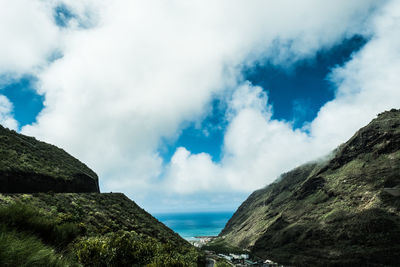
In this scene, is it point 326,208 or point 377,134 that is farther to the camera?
point 377,134

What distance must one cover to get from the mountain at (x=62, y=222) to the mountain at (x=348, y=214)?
81.8 meters

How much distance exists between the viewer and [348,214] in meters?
105

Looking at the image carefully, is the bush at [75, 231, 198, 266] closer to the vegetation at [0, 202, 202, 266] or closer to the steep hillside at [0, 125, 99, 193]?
the vegetation at [0, 202, 202, 266]

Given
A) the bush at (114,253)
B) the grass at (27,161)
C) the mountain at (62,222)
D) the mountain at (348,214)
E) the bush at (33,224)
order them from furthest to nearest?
the mountain at (348,214), the grass at (27,161), the bush at (114,253), the bush at (33,224), the mountain at (62,222)

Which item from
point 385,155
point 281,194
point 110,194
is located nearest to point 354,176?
point 385,155

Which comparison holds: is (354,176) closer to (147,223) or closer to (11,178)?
(147,223)

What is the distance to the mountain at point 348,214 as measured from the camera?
88.4 m

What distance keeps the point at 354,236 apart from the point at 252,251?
208ft

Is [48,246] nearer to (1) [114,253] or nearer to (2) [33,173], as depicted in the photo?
(1) [114,253]

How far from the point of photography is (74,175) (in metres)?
52.1

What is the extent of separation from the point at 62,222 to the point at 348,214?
123615mm

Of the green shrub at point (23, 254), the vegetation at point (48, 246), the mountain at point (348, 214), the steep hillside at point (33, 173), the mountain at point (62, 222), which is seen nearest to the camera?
the green shrub at point (23, 254)

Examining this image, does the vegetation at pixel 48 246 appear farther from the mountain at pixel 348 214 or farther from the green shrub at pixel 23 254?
the mountain at pixel 348 214

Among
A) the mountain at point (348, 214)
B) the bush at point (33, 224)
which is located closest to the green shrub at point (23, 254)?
the bush at point (33, 224)
